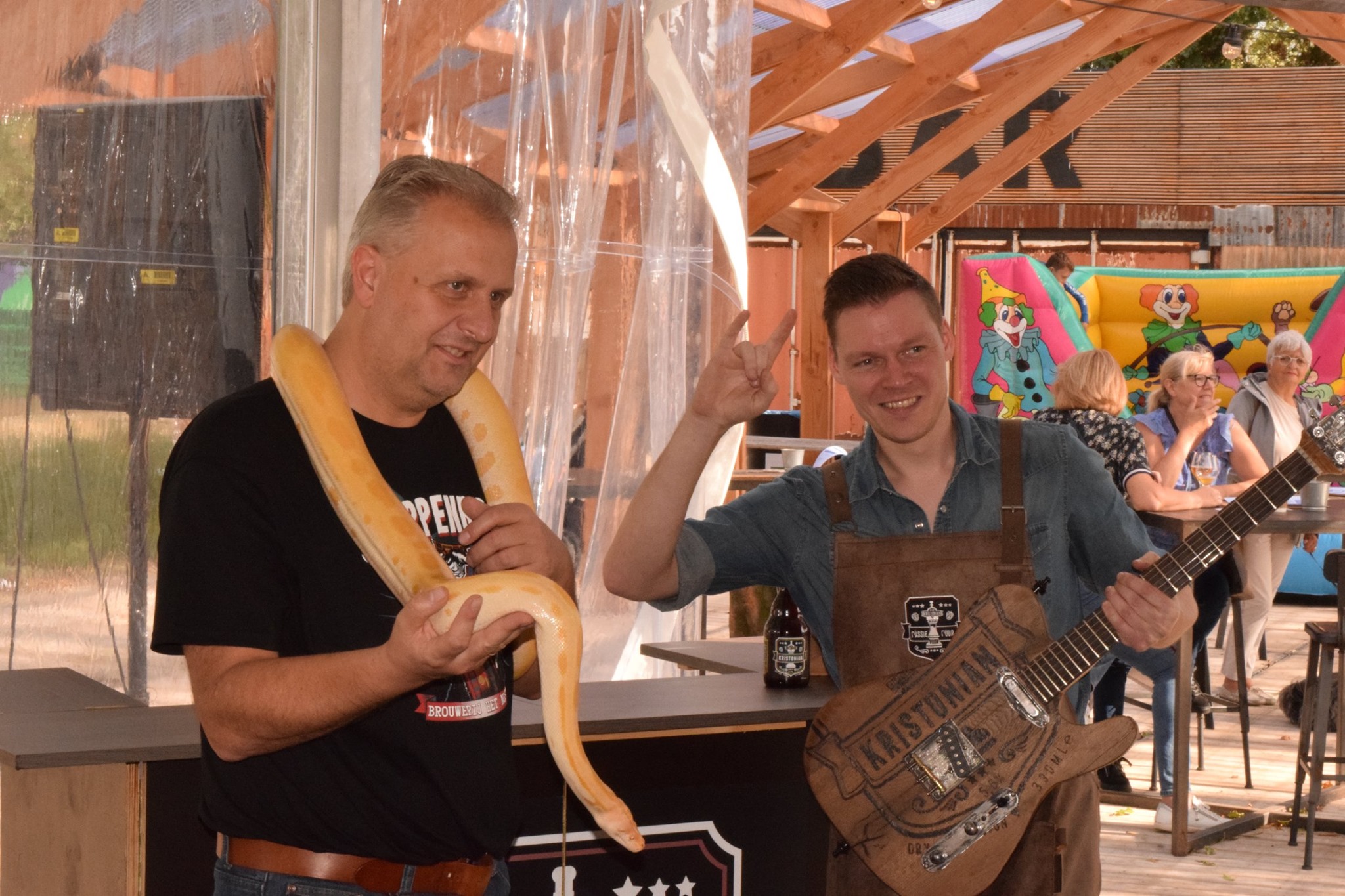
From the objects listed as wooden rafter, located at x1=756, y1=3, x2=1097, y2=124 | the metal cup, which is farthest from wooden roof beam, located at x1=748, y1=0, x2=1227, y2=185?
the metal cup

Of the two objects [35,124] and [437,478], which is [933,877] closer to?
[437,478]

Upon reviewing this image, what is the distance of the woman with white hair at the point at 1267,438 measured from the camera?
770cm

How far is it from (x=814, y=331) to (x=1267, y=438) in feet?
15.9

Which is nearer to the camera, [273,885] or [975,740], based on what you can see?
[273,885]

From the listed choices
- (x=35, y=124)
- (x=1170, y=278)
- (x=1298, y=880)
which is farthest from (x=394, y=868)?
(x=1170, y=278)

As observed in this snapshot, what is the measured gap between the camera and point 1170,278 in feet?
41.0

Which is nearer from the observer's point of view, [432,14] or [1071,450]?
[1071,450]

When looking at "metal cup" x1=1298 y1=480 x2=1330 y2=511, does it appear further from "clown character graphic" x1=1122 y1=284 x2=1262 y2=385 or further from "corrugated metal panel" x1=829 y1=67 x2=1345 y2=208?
"corrugated metal panel" x1=829 y1=67 x2=1345 y2=208

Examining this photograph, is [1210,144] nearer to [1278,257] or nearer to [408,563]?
[1278,257]

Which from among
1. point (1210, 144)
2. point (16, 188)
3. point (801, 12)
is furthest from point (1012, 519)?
point (1210, 144)

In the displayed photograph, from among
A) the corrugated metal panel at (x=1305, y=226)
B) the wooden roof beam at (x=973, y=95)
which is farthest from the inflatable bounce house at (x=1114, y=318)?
the corrugated metal panel at (x=1305, y=226)

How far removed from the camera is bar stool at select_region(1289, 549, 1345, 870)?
538cm

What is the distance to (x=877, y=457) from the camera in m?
2.92

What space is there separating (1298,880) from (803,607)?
327 centimetres
